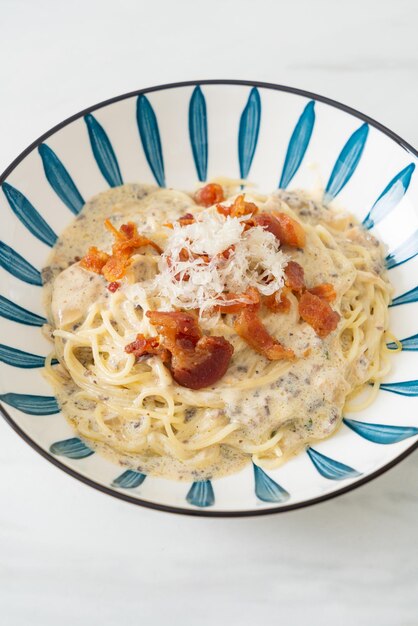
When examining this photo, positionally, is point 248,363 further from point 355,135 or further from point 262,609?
point 355,135

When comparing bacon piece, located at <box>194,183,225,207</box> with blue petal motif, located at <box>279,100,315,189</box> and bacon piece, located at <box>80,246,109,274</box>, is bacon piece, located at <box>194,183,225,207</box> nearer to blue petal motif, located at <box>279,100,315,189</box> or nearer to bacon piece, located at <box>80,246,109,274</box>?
blue petal motif, located at <box>279,100,315,189</box>

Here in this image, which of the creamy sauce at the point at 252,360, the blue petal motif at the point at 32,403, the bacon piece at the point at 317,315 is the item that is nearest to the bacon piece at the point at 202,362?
the creamy sauce at the point at 252,360

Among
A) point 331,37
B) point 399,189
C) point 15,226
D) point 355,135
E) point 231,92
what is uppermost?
point 331,37

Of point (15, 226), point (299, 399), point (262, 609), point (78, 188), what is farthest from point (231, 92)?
point (262, 609)

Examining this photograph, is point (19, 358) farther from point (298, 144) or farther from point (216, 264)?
point (298, 144)

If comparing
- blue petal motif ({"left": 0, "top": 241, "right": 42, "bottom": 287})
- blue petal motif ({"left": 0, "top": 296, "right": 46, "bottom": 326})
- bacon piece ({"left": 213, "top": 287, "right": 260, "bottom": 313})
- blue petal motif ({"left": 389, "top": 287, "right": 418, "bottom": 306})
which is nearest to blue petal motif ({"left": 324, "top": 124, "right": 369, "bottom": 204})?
blue petal motif ({"left": 389, "top": 287, "right": 418, "bottom": 306})

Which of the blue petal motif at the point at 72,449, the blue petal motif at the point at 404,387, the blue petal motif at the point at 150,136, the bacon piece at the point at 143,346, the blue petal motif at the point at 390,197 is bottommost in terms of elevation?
the blue petal motif at the point at 72,449

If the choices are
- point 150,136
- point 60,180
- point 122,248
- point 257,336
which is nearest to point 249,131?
point 150,136

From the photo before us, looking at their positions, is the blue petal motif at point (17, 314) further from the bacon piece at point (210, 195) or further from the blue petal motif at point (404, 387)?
the blue petal motif at point (404, 387)

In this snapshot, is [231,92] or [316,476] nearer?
[316,476]
